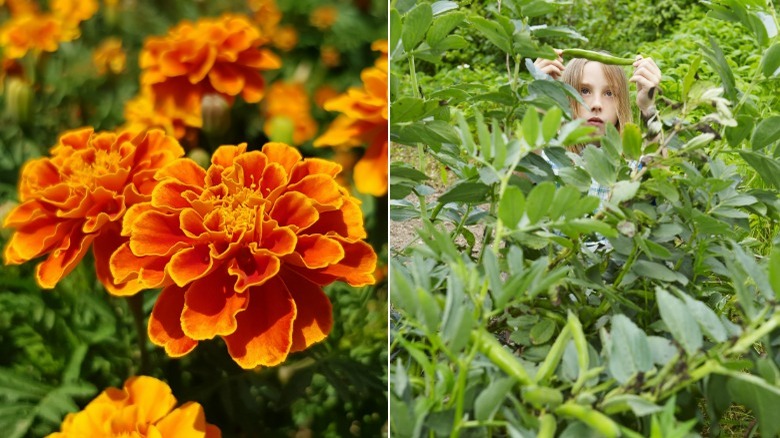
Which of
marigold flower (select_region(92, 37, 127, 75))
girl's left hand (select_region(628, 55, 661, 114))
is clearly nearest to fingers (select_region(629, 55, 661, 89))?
girl's left hand (select_region(628, 55, 661, 114))

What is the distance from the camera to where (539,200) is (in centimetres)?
35

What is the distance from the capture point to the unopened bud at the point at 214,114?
583mm

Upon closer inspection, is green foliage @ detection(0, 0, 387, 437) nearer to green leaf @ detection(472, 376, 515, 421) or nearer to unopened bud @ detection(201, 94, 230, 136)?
unopened bud @ detection(201, 94, 230, 136)

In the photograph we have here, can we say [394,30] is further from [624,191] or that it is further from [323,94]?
[323,94]

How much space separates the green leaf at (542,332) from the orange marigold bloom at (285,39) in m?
0.47

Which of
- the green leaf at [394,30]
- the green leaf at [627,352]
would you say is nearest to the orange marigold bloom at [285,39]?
the green leaf at [394,30]

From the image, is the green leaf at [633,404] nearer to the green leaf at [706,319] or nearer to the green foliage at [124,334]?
the green leaf at [706,319]

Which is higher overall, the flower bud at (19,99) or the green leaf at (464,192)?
the green leaf at (464,192)

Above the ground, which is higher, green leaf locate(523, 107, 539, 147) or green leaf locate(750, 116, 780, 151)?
green leaf locate(523, 107, 539, 147)

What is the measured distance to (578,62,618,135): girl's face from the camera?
92cm

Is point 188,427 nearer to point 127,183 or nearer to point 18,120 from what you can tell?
point 127,183

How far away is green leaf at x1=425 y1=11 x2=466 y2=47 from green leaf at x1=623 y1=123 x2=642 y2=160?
0.11 meters

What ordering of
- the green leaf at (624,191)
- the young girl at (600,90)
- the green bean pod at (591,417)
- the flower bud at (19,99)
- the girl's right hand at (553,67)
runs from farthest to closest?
the young girl at (600,90) < the girl's right hand at (553,67) < the flower bud at (19,99) < the green leaf at (624,191) < the green bean pod at (591,417)

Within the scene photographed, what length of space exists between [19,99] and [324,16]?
31cm
